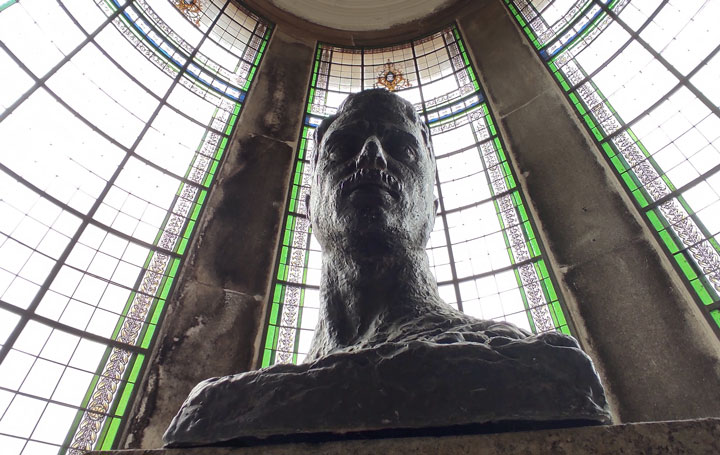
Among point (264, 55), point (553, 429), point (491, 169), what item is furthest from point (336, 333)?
point (264, 55)

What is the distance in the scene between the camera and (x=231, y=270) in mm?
6848

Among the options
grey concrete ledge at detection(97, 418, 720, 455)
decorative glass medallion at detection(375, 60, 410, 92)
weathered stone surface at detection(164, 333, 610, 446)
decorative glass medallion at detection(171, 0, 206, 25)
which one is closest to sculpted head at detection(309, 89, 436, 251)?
weathered stone surface at detection(164, 333, 610, 446)

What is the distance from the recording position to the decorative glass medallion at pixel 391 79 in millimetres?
10345

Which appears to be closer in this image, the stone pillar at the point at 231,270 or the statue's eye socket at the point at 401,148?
the statue's eye socket at the point at 401,148

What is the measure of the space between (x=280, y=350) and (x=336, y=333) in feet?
15.3

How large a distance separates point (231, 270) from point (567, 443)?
6206mm

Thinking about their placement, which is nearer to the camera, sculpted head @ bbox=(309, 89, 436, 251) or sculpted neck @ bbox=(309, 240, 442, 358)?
sculpted neck @ bbox=(309, 240, 442, 358)

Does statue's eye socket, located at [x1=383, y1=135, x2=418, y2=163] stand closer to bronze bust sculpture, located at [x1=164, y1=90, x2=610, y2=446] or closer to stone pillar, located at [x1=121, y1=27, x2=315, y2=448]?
bronze bust sculpture, located at [x1=164, y1=90, x2=610, y2=446]

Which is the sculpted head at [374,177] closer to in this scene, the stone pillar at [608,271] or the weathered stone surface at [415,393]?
the weathered stone surface at [415,393]

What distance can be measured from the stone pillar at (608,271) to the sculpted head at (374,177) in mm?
4009

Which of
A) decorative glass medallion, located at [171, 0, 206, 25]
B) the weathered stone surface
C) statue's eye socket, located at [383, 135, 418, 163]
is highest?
decorative glass medallion, located at [171, 0, 206, 25]

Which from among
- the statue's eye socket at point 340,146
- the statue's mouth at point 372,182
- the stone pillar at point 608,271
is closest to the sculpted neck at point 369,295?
the statue's mouth at point 372,182

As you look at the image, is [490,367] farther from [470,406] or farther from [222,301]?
[222,301]

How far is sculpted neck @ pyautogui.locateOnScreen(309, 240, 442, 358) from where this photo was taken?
1.98m
